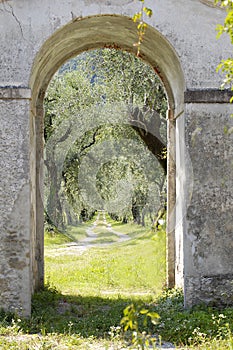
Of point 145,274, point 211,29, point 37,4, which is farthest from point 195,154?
point 145,274

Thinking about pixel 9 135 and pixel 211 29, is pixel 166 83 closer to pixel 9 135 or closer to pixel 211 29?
pixel 211 29

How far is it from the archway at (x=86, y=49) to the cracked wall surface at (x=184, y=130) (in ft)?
1.15

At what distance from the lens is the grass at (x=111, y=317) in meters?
5.42

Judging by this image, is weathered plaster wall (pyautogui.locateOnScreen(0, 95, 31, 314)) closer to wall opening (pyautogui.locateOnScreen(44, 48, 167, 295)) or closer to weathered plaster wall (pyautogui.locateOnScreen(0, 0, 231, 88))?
weathered plaster wall (pyautogui.locateOnScreen(0, 0, 231, 88))

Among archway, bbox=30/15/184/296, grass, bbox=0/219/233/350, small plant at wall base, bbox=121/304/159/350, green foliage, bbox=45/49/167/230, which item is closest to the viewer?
small plant at wall base, bbox=121/304/159/350

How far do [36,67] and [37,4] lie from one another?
2.78 ft

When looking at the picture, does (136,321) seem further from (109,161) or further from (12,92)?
(109,161)

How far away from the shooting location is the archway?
7305 millimetres

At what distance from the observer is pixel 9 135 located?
658 cm

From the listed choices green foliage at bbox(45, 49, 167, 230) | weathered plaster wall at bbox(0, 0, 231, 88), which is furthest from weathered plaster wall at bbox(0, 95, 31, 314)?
green foliage at bbox(45, 49, 167, 230)

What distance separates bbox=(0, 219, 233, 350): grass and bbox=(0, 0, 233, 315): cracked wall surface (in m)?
0.48

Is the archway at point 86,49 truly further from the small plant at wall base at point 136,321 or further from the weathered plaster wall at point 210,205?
the small plant at wall base at point 136,321

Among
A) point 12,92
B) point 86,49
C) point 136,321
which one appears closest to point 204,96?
point 12,92

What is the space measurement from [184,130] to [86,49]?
3027 millimetres
